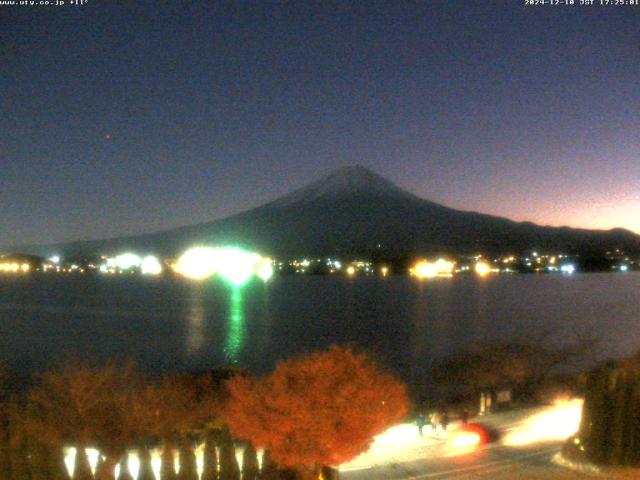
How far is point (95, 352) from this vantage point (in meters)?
30.7

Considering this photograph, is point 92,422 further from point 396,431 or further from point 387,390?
point 387,390

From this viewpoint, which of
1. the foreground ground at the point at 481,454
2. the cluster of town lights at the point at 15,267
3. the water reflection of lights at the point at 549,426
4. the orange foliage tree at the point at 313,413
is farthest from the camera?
the cluster of town lights at the point at 15,267

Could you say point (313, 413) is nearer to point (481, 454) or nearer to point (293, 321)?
point (481, 454)

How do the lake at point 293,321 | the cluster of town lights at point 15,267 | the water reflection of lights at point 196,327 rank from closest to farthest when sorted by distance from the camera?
the lake at point 293,321, the water reflection of lights at point 196,327, the cluster of town lights at point 15,267

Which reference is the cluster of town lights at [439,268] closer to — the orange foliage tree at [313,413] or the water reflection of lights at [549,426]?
the water reflection of lights at [549,426]

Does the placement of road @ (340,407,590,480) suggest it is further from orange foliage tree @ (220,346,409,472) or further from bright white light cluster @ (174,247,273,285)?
bright white light cluster @ (174,247,273,285)

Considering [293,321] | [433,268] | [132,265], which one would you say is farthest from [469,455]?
[132,265]

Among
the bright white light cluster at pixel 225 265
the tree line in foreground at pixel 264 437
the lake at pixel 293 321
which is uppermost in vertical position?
the bright white light cluster at pixel 225 265

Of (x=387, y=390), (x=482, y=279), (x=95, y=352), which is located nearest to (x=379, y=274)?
(x=482, y=279)

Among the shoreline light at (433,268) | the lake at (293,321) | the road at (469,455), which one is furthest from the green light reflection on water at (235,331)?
the shoreline light at (433,268)

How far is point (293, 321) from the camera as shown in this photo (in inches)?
1585

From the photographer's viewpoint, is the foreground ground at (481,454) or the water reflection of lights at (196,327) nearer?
the foreground ground at (481,454)

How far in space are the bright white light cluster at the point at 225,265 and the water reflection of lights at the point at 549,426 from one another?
73.8 meters

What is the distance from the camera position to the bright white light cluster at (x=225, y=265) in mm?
87812
